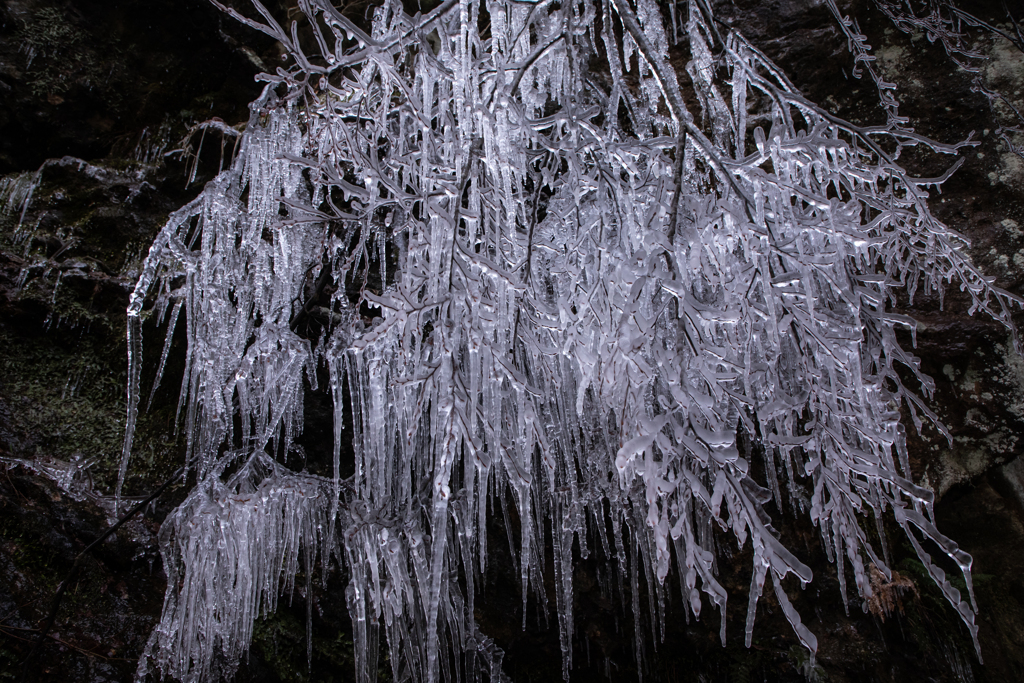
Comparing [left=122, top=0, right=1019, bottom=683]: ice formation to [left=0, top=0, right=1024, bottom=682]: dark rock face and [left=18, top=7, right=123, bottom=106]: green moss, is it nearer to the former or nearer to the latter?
[left=0, top=0, right=1024, bottom=682]: dark rock face

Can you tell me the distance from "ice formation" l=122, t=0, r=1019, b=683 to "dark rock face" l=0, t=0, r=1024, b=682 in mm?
249

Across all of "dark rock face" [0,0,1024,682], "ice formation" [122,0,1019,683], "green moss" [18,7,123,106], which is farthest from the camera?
"green moss" [18,7,123,106]

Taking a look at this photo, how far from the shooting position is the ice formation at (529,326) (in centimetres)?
144

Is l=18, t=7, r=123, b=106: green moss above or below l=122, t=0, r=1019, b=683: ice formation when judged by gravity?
above

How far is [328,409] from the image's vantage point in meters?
3.07

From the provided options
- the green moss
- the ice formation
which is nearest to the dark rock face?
the green moss

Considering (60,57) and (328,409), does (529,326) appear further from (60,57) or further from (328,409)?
(60,57)

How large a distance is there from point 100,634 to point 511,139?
10.4ft

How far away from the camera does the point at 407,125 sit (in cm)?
249

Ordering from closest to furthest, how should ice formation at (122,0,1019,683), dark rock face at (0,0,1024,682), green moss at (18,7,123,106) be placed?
ice formation at (122,0,1019,683), dark rock face at (0,0,1024,682), green moss at (18,7,123,106)

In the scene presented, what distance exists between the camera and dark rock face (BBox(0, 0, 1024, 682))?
108 inches

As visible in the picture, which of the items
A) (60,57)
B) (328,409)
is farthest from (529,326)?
(60,57)

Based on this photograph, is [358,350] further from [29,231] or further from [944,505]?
[944,505]

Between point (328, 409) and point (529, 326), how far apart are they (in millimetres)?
1720
